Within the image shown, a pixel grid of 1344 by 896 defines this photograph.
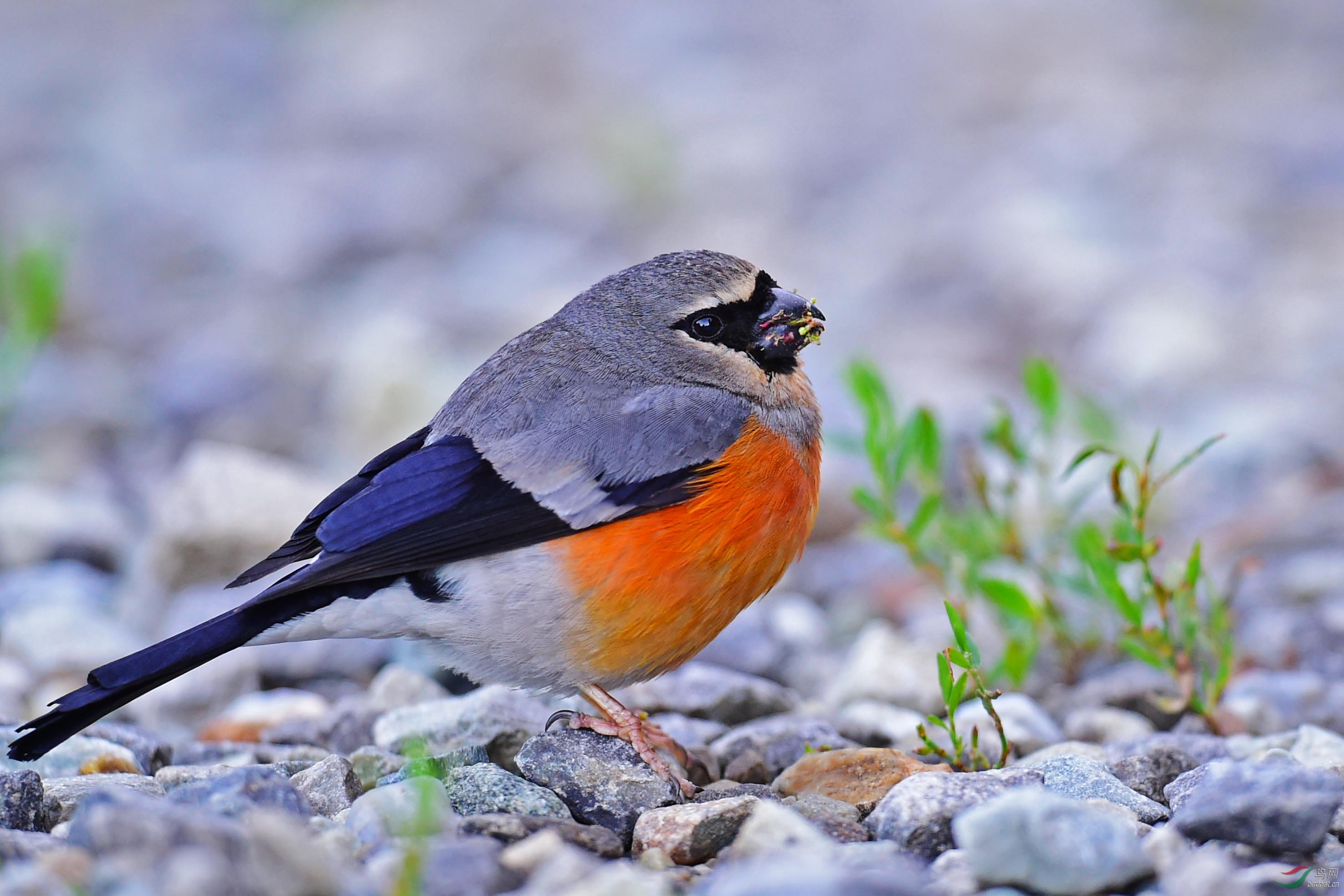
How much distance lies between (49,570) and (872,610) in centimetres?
362

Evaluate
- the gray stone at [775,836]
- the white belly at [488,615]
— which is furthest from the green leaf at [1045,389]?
the gray stone at [775,836]

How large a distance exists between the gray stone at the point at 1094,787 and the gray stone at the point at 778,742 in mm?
766

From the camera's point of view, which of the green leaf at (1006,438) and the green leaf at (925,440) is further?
Result: the green leaf at (925,440)

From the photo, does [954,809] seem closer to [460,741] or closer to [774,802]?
[774,802]

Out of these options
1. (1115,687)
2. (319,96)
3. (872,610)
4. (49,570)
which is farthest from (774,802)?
(319,96)

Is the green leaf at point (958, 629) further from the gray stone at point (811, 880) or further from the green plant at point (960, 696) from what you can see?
the gray stone at point (811, 880)

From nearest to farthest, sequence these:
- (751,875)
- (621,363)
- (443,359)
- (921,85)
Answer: (751,875) < (621,363) < (443,359) < (921,85)

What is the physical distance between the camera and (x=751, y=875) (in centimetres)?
268

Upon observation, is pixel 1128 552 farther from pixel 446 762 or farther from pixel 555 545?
pixel 446 762

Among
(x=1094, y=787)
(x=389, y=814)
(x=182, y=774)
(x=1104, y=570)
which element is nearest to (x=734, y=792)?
(x=1094, y=787)

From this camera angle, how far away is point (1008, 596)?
185 inches

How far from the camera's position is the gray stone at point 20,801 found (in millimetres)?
3543

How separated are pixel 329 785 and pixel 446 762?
1.36ft

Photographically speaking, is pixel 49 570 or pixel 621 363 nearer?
pixel 621 363
